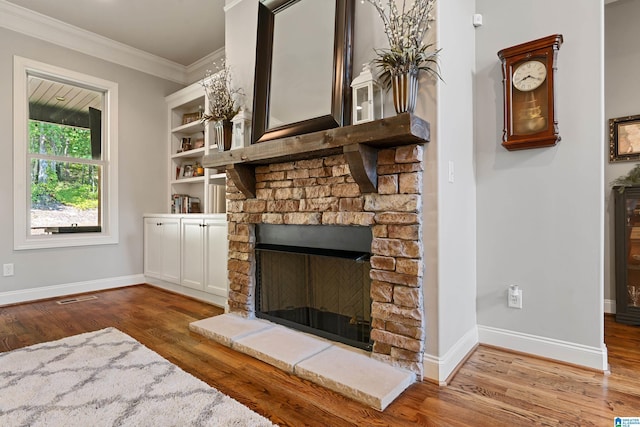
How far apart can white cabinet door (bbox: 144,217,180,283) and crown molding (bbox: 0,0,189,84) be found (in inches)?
78.5

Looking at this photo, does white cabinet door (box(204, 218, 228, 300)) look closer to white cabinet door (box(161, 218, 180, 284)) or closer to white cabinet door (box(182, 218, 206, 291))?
white cabinet door (box(182, 218, 206, 291))

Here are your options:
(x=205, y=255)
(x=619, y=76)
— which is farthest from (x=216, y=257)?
(x=619, y=76)

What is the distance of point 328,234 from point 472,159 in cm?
114

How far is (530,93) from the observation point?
221 cm

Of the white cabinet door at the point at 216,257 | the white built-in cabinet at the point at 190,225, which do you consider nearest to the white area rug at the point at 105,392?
the white cabinet door at the point at 216,257

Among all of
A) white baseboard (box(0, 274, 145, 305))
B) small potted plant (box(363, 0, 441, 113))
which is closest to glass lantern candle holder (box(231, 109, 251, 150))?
small potted plant (box(363, 0, 441, 113))

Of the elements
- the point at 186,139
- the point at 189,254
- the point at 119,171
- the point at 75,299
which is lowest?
the point at 75,299

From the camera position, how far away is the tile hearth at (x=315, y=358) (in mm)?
1670

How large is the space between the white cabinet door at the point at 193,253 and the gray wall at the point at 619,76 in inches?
148

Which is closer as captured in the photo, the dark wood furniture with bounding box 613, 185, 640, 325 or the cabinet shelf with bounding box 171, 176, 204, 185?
the dark wood furniture with bounding box 613, 185, 640, 325

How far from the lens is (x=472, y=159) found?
7.79 ft

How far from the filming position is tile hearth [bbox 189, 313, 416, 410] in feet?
5.48

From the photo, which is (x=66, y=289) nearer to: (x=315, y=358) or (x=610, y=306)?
(x=315, y=358)

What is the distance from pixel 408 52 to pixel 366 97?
328mm
